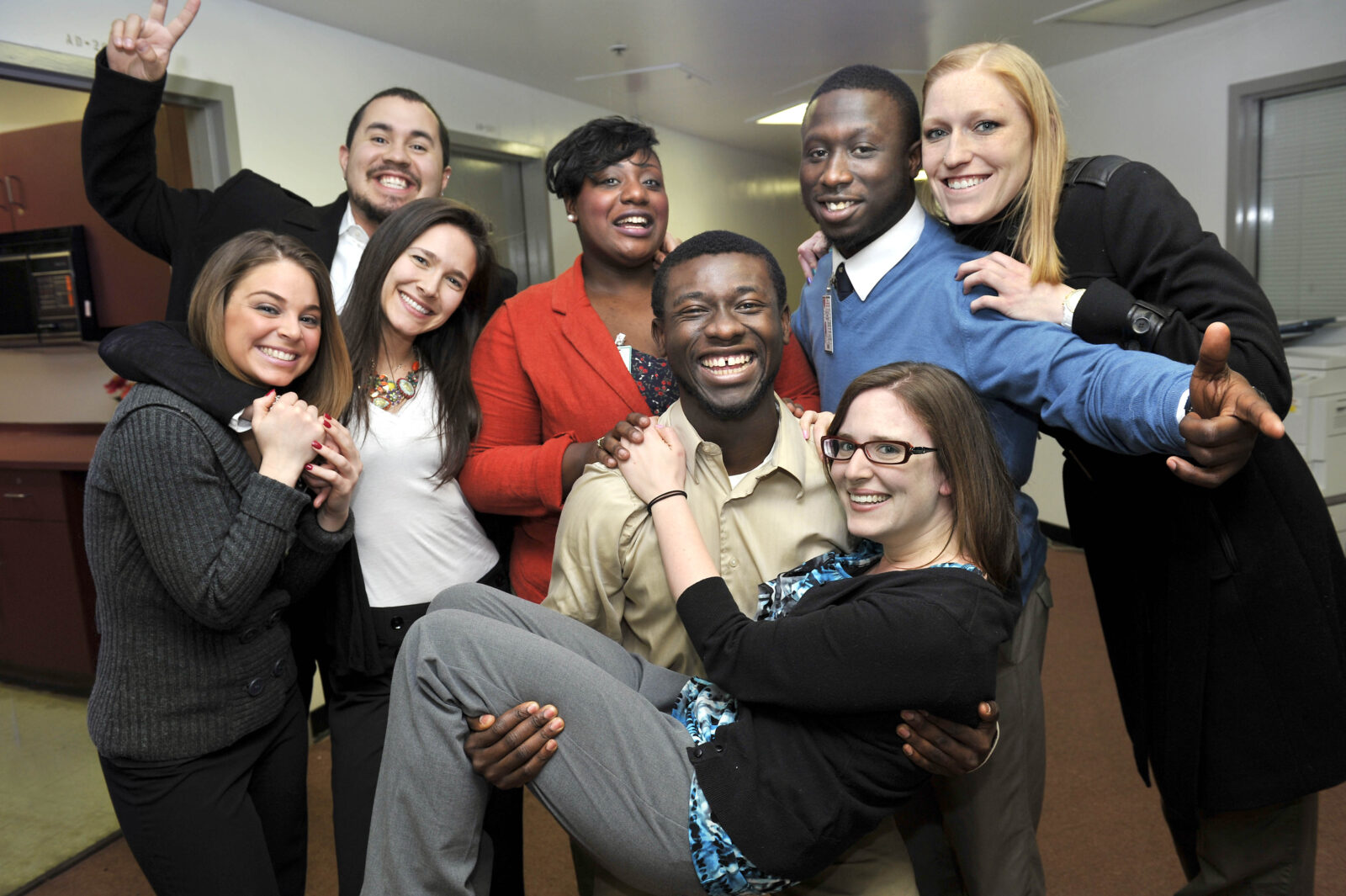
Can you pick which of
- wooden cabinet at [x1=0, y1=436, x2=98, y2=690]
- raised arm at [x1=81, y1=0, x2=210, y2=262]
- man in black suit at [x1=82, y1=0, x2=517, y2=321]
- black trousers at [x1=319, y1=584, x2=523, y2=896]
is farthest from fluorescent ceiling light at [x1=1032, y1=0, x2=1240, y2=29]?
wooden cabinet at [x1=0, y1=436, x2=98, y2=690]

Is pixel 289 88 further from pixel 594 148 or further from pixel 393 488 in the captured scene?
pixel 393 488

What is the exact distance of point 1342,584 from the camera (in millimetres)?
1661

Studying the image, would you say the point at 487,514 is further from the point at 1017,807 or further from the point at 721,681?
the point at 1017,807

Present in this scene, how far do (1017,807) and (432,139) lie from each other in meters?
2.11

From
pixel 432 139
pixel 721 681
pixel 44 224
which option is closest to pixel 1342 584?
pixel 721 681

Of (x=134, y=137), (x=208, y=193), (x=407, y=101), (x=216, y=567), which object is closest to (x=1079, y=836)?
(x=216, y=567)

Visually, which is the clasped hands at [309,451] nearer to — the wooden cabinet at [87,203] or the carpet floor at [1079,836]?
the carpet floor at [1079,836]

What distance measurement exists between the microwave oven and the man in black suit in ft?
4.15

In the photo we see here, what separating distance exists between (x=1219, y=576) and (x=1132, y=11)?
3.83 m

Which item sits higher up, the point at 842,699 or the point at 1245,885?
the point at 842,699

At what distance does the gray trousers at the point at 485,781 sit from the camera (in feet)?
4.43

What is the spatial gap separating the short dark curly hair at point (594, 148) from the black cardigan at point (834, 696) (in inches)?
42.8

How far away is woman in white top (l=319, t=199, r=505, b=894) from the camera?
188 centimetres

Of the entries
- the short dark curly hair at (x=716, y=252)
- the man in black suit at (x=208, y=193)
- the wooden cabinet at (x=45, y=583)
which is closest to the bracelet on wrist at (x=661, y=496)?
the short dark curly hair at (x=716, y=252)
